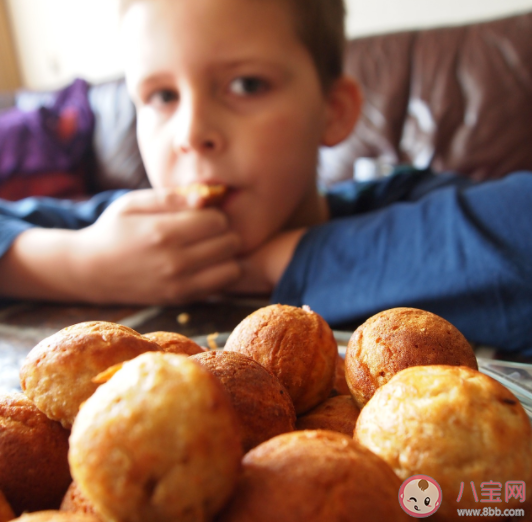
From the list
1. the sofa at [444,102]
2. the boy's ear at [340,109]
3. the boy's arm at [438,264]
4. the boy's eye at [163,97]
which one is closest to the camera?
the boy's arm at [438,264]

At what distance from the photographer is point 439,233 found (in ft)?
2.64

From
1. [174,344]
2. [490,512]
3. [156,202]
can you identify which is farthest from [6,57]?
[490,512]

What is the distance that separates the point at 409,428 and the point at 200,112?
766 millimetres

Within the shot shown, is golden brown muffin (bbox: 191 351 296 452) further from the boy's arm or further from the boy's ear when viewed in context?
the boy's ear

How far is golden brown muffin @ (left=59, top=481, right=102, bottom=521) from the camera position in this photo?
0.70ft

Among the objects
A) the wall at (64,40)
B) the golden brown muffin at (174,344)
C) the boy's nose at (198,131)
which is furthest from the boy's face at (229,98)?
the wall at (64,40)

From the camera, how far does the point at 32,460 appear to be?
0.25 m

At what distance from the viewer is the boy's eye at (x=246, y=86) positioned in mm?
911

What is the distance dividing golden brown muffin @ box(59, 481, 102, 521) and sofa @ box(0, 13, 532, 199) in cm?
169

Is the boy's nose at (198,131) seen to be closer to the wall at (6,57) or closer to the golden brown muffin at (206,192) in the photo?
the golden brown muffin at (206,192)

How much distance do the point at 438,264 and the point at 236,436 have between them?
25.3 inches

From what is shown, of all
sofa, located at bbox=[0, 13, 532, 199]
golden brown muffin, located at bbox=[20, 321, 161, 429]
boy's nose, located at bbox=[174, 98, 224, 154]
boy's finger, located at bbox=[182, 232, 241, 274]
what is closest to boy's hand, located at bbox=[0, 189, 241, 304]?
boy's finger, located at bbox=[182, 232, 241, 274]

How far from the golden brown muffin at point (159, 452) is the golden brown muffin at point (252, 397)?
0.20ft

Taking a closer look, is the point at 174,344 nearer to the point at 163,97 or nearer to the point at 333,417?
the point at 333,417
